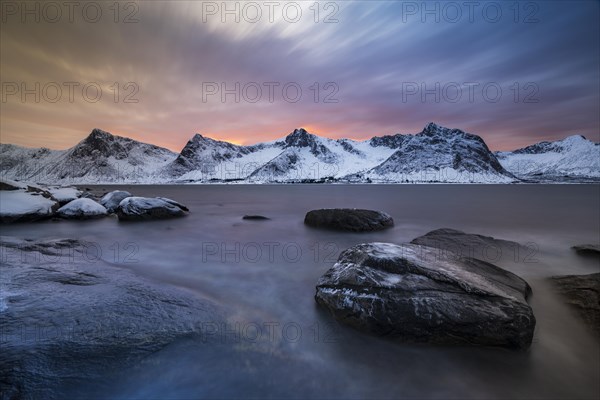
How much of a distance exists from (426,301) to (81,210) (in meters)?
18.4

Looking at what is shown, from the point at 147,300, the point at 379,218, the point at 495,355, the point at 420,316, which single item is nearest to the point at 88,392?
the point at 147,300

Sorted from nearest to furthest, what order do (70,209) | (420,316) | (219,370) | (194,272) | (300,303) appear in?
(219,370)
(420,316)
(300,303)
(194,272)
(70,209)

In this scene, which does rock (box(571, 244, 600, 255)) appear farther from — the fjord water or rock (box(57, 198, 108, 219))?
rock (box(57, 198, 108, 219))

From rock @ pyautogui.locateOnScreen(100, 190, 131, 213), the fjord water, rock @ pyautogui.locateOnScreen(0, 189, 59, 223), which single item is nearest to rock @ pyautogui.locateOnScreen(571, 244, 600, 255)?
the fjord water

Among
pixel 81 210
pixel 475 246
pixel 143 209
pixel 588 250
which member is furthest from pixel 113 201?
pixel 588 250

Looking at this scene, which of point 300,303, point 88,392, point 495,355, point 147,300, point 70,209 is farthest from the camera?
point 70,209

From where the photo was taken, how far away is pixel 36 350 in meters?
3.55

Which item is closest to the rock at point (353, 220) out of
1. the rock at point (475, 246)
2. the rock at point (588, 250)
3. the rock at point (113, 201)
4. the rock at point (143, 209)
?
the rock at point (475, 246)

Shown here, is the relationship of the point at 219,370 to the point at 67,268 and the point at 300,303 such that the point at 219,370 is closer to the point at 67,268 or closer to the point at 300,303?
the point at 300,303

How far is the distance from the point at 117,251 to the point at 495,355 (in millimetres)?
10322

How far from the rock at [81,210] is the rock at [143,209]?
44.9 inches

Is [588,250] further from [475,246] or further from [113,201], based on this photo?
[113,201]

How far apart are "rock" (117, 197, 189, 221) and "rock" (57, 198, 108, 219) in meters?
1.14

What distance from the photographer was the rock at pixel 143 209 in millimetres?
15961
